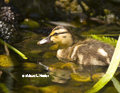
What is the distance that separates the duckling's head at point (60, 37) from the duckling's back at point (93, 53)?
0.32m

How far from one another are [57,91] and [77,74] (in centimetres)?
73

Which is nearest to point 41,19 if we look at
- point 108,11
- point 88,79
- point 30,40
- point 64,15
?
A: point 64,15

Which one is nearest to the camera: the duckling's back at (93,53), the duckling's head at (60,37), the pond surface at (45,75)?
the pond surface at (45,75)

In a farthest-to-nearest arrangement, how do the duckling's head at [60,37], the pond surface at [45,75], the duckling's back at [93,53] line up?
the duckling's head at [60,37]
the duckling's back at [93,53]
the pond surface at [45,75]

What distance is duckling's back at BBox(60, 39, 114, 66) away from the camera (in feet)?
10.7

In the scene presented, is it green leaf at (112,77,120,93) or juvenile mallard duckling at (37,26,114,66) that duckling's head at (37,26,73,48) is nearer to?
juvenile mallard duckling at (37,26,114,66)

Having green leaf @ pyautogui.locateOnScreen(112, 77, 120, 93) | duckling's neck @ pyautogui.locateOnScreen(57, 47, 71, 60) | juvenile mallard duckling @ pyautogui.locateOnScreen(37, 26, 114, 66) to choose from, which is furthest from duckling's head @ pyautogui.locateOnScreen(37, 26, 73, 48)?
green leaf @ pyautogui.locateOnScreen(112, 77, 120, 93)

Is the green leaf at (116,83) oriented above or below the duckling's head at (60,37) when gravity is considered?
below

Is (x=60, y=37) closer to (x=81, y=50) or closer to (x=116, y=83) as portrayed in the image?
(x=81, y=50)

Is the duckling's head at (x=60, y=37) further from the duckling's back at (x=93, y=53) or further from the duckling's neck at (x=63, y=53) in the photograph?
the duckling's back at (x=93, y=53)

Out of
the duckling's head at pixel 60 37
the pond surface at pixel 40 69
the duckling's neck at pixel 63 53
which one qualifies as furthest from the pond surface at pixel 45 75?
the duckling's head at pixel 60 37

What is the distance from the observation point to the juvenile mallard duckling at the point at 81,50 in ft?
10.8

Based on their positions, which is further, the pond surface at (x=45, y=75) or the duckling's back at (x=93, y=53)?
the duckling's back at (x=93, y=53)

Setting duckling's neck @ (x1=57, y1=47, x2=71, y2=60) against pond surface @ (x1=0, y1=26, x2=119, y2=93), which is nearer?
pond surface @ (x1=0, y1=26, x2=119, y2=93)
